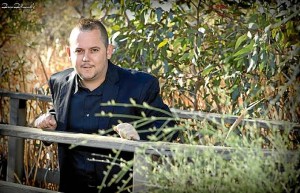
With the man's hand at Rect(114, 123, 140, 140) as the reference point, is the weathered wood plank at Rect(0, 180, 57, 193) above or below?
below

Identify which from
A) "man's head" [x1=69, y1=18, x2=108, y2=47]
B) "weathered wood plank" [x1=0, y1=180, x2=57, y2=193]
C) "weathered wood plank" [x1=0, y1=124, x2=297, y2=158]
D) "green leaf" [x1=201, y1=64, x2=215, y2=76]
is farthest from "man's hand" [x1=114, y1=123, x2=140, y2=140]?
"green leaf" [x1=201, y1=64, x2=215, y2=76]

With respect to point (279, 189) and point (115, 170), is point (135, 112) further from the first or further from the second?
point (279, 189)

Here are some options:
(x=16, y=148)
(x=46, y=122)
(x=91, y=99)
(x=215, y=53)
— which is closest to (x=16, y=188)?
(x=46, y=122)

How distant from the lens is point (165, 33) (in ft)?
16.8

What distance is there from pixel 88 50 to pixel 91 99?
290 millimetres

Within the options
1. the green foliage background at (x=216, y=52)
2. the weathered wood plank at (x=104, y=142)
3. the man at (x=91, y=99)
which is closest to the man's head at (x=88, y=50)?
the man at (x=91, y=99)

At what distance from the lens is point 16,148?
5012mm

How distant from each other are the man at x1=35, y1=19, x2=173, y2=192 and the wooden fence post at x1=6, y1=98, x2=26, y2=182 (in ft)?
2.96

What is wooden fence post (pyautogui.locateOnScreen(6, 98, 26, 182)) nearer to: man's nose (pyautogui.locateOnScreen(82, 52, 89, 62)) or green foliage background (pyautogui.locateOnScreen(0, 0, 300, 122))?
green foliage background (pyautogui.locateOnScreen(0, 0, 300, 122))

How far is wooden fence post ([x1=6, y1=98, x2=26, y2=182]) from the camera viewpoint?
4.89 m

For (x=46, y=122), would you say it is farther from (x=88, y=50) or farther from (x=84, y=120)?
(x=88, y=50)

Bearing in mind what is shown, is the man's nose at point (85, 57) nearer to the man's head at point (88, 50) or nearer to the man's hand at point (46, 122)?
the man's head at point (88, 50)

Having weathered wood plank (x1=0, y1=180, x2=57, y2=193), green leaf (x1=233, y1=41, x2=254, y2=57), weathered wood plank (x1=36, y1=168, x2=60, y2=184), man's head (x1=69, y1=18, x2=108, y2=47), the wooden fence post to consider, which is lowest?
weathered wood plank (x1=36, y1=168, x2=60, y2=184)

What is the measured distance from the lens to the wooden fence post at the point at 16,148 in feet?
16.0
